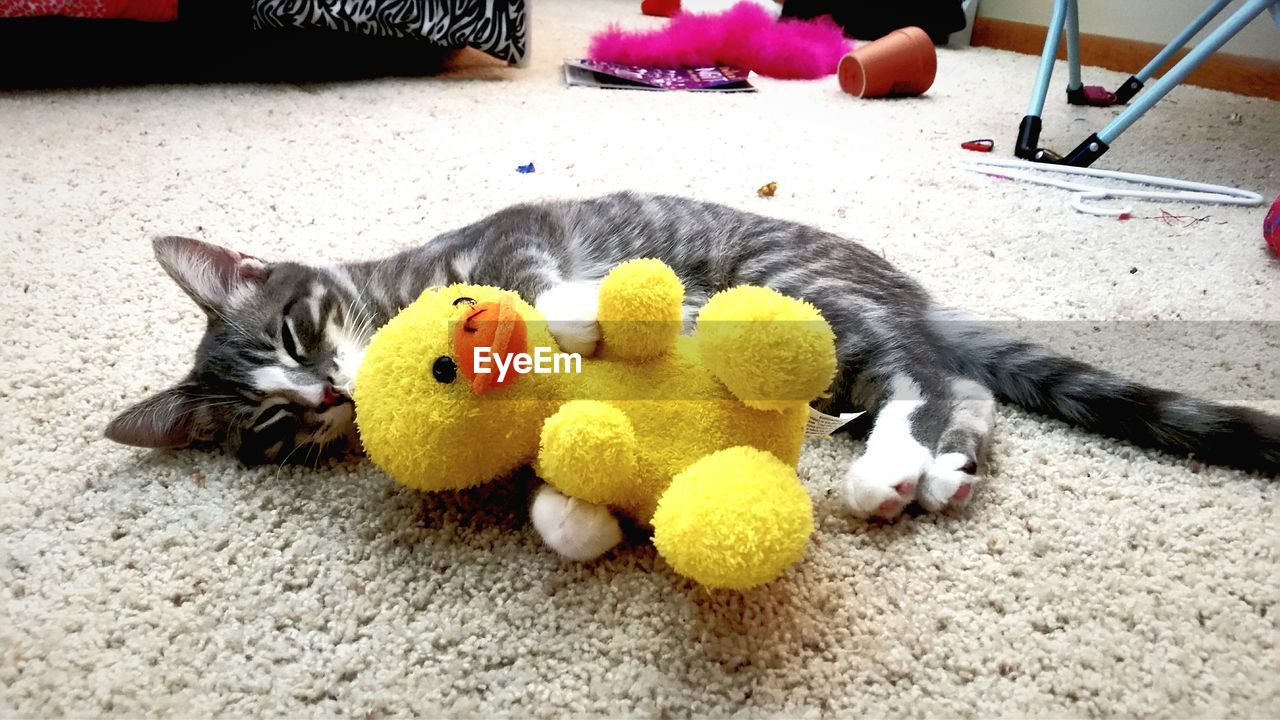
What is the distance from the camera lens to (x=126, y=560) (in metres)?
0.76

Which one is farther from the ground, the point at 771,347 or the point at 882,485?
the point at 771,347

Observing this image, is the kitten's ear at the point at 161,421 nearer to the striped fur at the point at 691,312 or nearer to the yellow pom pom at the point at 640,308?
the striped fur at the point at 691,312

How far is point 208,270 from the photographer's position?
1.03 meters

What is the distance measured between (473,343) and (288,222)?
1059 millimetres

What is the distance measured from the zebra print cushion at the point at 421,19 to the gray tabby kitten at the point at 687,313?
5.07 feet

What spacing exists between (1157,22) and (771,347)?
3.10m

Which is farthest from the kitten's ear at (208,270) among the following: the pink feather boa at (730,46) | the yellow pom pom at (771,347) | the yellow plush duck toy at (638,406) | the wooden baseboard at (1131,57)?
the wooden baseboard at (1131,57)

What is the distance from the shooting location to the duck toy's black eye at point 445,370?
658mm

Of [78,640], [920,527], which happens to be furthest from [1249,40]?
[78,640]

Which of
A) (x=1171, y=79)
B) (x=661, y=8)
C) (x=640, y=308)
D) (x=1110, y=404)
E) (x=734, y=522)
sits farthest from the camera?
(x=661, y=8)

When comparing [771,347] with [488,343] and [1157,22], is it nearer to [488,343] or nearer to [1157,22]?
[488,343]

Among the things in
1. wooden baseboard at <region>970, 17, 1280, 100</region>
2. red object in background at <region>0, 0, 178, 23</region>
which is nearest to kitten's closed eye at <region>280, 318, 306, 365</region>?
red object in background at <region>0, 0, 178, 23</region>

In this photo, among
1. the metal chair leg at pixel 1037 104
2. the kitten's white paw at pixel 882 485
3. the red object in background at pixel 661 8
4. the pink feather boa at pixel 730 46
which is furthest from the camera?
the red object in background at pixel 661 8

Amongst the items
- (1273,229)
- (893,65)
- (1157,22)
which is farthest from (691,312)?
(1157,22)
